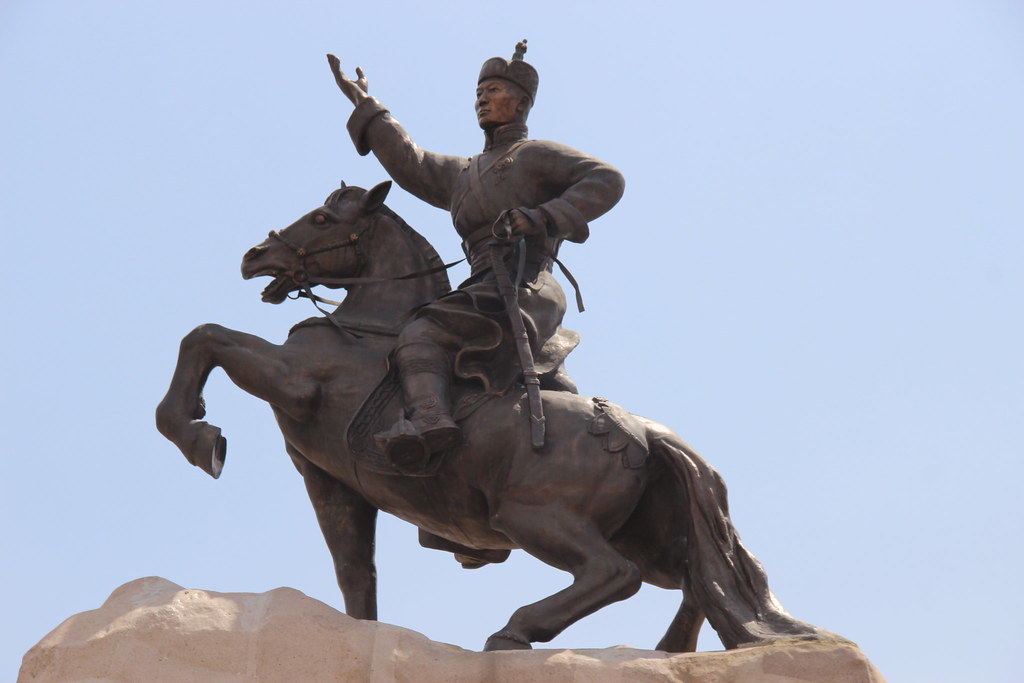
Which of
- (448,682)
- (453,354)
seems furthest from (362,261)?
(448,682)

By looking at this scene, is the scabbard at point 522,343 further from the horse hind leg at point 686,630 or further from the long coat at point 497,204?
the horse hind leg at point 686,630

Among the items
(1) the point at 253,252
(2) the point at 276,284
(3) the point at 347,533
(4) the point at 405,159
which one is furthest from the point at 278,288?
(3) the point at 347,533

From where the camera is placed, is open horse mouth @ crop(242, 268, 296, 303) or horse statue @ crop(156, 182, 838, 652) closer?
horse statue @ crop(156, 182, 838, 652)

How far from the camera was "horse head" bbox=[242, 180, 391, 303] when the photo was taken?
304 inches

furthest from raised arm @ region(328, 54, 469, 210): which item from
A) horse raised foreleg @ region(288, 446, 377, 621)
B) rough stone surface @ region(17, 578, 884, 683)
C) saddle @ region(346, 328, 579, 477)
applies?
rough stone surface @ region(17, 578, 884, 683)

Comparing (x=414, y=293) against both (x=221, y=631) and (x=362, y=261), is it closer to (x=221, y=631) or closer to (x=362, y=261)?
(x=362, y=261)

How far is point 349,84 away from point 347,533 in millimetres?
2355

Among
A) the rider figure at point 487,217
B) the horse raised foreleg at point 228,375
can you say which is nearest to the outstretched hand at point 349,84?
the rider figure at point 487,217

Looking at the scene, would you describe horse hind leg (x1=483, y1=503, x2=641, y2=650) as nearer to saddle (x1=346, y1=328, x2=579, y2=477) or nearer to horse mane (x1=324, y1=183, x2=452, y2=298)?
saddle (x1=346, y1=328, x2=579, y2=477)

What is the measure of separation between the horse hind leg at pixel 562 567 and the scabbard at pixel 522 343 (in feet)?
1.08

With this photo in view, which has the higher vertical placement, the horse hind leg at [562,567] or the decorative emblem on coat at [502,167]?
the decorative emblem on coat at [502,167]

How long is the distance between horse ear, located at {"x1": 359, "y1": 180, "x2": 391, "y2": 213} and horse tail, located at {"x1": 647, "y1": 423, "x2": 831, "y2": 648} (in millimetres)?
1774

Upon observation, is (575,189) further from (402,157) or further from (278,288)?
(278,288)

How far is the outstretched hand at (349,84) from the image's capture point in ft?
27.3
